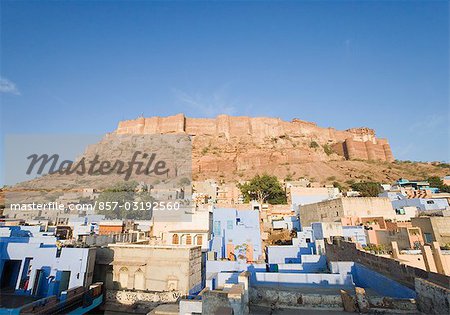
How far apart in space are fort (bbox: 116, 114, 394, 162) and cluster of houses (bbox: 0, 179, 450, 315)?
205 ft

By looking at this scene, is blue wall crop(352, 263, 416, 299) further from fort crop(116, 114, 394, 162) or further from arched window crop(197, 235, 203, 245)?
fort crop(116, 114, 394, 162)

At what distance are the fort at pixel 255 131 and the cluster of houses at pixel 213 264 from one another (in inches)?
2466

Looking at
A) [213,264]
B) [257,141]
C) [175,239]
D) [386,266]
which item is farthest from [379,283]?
[257,141]

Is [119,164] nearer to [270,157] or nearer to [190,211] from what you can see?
[270,157]

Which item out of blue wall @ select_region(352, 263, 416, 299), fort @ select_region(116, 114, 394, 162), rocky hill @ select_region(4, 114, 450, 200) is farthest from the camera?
fort @ select_region(116, 114, 394, 162)

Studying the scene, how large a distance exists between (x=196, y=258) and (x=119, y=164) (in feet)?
202

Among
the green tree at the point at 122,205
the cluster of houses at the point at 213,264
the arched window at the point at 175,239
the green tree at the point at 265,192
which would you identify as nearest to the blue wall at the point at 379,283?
the cluster of houses at the point at 213,264

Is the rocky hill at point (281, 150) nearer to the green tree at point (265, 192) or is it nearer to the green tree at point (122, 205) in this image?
the green tree at point (265, 192)

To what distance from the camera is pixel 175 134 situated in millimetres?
82938

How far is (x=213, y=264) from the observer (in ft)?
45.1

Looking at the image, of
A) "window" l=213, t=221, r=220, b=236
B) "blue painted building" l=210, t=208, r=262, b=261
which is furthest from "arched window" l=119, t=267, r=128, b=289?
"window" l=213, t=221, r=220, b=236

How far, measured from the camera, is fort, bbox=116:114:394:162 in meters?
83.1

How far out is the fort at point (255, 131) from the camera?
273 ft

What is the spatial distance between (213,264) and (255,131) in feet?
246
